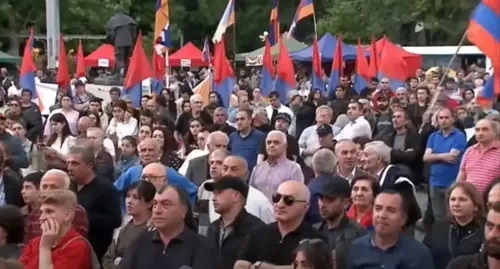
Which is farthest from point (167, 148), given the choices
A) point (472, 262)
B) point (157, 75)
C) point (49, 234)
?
point (157, 75)

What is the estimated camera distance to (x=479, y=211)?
→ 7.18 metres

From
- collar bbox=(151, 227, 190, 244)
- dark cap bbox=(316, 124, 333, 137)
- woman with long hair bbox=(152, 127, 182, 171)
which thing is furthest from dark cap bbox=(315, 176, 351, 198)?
dark cap bbox=(316, 124, 333, 137)

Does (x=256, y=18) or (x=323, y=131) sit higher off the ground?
(x=256, y=18)

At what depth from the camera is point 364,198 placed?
7684 mm

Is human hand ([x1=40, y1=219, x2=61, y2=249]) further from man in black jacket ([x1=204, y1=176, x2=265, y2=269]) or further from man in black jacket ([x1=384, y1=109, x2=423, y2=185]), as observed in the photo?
man in black jacket ([x1=384, y1=109, x2=423, y2=185])

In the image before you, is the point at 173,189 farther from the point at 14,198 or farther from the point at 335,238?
the point at 14,198

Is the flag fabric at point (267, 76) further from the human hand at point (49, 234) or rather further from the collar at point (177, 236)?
the human hand at point (49, 234)

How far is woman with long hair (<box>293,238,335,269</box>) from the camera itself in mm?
5812

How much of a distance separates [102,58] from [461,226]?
119ft

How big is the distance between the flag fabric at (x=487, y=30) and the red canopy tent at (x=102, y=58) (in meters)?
33.9

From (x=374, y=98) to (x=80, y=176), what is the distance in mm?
9892

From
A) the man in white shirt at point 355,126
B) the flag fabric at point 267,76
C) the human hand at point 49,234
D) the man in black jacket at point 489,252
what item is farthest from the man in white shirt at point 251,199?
the flag fabric at point 267,76

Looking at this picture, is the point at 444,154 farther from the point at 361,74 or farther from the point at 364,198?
the point at 361,74

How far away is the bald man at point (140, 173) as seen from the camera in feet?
30.6
